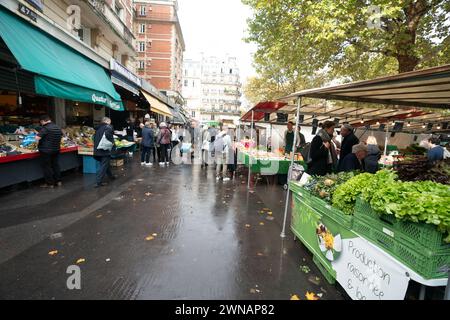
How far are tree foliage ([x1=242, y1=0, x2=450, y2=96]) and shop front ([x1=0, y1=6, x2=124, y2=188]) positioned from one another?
7.31 metres

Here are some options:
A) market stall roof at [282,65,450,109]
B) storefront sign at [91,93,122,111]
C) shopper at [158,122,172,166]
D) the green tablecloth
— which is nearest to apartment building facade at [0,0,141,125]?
storefront sign at [91,93,122,111]

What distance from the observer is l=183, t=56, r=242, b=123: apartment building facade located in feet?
258

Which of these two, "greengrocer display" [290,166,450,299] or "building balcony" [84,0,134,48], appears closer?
"greengrocer display" [290,166,450,299]

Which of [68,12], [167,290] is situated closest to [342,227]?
[167,290]

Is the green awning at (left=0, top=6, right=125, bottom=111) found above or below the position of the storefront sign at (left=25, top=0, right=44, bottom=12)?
below

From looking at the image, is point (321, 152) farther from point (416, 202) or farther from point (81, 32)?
point (81, 32)

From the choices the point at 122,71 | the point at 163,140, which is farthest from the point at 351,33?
the point at 122,71

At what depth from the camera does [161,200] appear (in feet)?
21.5

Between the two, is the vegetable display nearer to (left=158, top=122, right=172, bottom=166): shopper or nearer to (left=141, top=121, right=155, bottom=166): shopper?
(left=141, top=121, right=155, bottom=166): shopper

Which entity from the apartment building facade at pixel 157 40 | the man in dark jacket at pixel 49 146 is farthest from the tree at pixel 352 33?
the apartment building facade at pixel 157 40

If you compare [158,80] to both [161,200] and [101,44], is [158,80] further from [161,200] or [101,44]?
[161,200]

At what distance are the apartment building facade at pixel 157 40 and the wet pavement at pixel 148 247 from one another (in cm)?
3338

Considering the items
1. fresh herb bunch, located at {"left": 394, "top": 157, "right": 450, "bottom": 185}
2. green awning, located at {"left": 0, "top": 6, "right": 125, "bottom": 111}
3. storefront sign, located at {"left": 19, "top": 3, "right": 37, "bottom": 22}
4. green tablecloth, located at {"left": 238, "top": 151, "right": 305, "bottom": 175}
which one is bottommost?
green tablecloth, located at {"left": 238, "top": 151, "right": 305, "bottom": 175}
